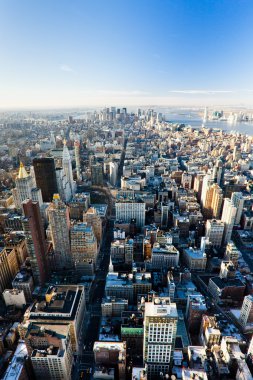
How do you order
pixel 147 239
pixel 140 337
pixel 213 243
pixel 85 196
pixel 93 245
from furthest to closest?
pixel 85 196 < pixel 213 243 < pixel 147 239 < pixel 93 245 < pixel 140 337

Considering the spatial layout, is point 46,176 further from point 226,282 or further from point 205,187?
point 226,282

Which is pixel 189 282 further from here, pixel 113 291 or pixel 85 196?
pixel 85 196

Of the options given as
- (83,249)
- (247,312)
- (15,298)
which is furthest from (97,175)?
(247,312)

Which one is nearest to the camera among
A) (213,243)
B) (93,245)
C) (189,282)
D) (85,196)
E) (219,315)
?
(219,315)

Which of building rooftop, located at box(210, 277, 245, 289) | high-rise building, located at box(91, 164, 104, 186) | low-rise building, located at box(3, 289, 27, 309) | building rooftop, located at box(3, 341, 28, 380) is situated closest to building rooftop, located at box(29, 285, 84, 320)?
building rooftop, located at box(3, 341, 28, 380)

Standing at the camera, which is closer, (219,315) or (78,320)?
(78,320)

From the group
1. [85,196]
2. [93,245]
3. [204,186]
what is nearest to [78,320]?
[93,245]

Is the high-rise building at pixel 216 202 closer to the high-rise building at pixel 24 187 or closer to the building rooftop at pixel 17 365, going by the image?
the high-rise building at pixel 24 187
